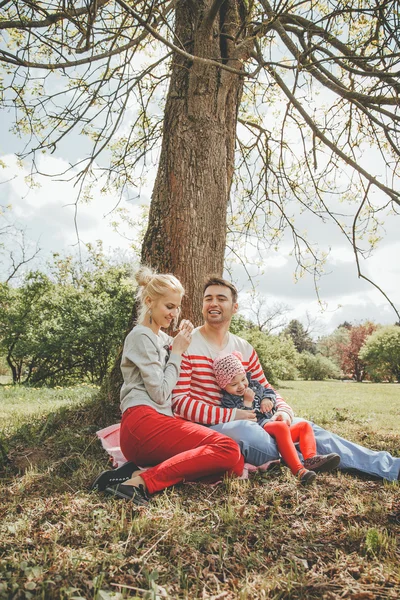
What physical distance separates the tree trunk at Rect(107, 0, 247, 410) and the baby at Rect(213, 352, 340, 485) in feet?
3.16

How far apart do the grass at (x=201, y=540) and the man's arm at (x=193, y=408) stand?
19.3 inches

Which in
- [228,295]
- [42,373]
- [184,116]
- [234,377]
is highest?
[184,116]

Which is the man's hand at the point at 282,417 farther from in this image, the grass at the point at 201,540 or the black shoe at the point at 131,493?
the black shoe at the point at 131,493

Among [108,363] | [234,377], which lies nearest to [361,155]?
[234,377]

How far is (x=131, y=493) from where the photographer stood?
2.53 m

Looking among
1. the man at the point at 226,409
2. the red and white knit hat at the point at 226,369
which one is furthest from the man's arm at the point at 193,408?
the red and white knit hat at the point at 226,369

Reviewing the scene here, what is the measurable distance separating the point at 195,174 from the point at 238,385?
2.29 metres

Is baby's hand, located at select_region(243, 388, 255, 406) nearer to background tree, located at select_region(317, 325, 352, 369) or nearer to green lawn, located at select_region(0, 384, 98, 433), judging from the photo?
green lawn, located at select_region(0, 384, 98, 433)

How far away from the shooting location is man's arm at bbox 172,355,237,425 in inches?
124

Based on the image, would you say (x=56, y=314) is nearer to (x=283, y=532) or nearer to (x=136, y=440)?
(x=136, y=440)

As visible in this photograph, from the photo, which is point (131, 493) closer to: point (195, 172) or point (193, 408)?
point (193, 408)

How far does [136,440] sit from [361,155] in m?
5.97

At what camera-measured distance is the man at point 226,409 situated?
3.08m

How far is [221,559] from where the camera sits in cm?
190
